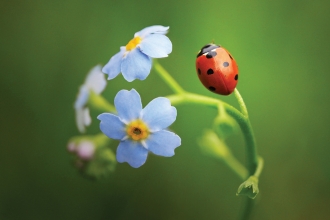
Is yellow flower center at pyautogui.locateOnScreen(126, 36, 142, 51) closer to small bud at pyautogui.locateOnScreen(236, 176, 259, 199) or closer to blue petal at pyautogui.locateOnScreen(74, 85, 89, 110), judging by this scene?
blue petal at pyautogui.locateOnScreen(74, 85, 89, 110)

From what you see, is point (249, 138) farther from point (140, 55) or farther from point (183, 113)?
point (183, 113)

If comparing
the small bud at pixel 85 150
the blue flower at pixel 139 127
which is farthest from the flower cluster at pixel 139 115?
the small bud at pixel 85 150

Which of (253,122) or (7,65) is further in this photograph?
(7,65)

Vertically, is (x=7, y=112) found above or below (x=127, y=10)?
below

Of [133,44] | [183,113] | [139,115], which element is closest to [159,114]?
[139,115]

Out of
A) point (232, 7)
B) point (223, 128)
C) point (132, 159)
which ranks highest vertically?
point (232, 7)

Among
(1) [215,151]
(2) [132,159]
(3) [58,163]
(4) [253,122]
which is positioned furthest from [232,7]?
(2) [132,159]

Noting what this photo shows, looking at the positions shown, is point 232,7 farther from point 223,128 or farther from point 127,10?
point 223,128
